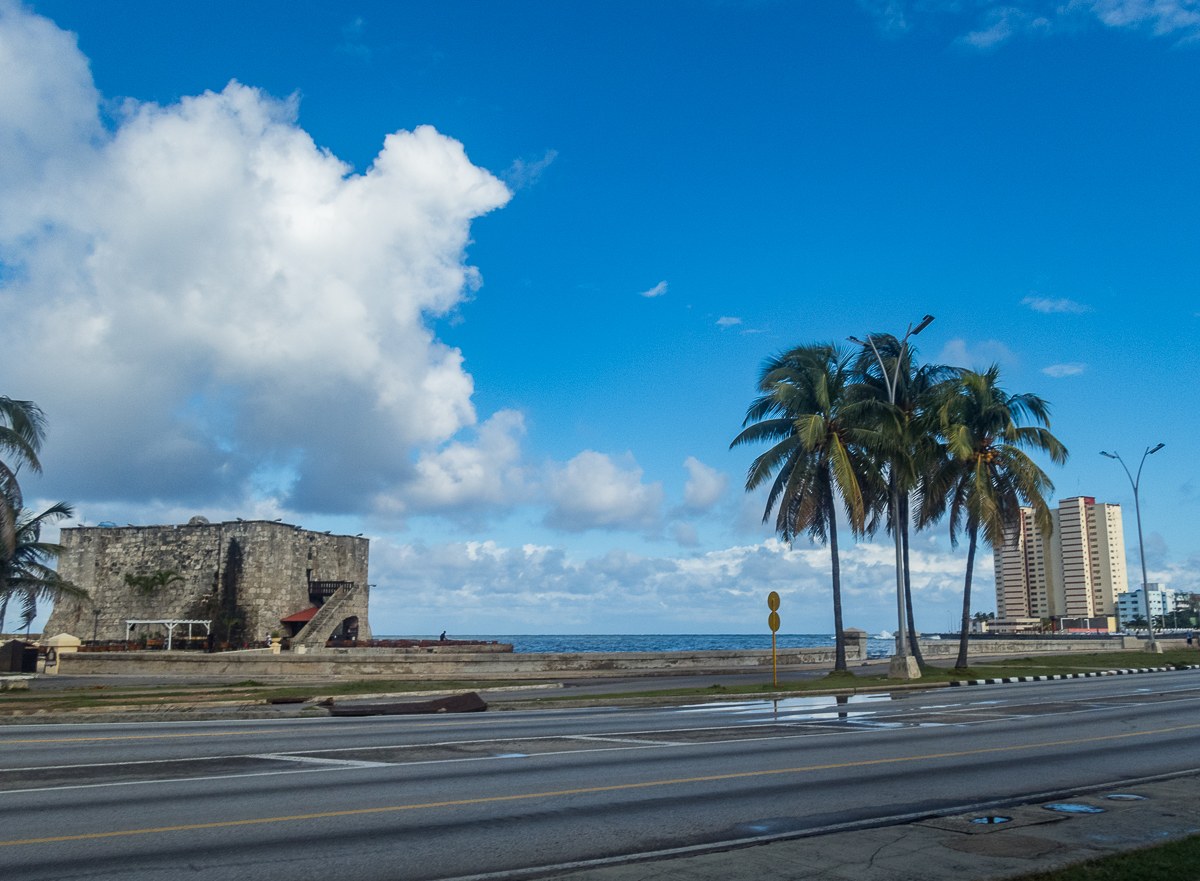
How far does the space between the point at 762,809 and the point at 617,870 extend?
9.06 feet

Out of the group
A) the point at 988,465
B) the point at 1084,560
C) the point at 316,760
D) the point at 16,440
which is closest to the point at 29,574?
the point at 16,440

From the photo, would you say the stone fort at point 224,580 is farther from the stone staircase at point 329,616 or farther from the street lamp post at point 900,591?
the street lamp post at point 900,591

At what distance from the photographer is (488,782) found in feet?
30.7

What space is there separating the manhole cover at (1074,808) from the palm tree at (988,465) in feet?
72.5

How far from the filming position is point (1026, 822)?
741 cm

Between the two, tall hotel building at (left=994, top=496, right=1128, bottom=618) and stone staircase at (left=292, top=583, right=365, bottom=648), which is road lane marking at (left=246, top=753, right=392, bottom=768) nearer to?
stone staircase at (left=292, top=583, right=365, bottom=648)

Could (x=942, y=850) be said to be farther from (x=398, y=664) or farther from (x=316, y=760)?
(x=398, y=664)

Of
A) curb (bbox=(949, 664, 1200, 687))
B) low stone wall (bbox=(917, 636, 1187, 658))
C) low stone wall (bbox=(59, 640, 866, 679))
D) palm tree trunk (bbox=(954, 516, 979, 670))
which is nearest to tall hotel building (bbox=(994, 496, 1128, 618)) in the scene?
low stone wall (bbox=(917, 636, 1187, 658))

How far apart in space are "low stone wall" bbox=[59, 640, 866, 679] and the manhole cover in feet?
75.3

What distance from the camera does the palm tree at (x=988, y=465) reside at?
29438 millimetres

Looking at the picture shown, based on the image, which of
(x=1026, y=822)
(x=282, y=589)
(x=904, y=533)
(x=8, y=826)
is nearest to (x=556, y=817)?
(x=1026, y=822)

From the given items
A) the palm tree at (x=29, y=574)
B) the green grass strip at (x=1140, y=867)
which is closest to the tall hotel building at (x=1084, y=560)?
the palm tree at (x=29, y=574)

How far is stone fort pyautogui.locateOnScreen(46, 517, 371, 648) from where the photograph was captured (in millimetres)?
51219

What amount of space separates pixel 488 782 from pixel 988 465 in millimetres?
26699
